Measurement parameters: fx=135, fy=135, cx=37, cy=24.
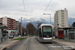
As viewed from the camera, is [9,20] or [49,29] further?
[9,20]

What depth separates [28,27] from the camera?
113 metres

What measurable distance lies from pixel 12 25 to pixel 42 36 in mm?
113760

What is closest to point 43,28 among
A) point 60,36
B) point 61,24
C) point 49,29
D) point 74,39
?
point 49,29

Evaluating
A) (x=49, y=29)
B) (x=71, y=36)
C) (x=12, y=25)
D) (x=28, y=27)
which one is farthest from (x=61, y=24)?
(x=49, y=29)

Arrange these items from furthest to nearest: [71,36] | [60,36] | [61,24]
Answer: [61,24]
[60,36]
[71,36]

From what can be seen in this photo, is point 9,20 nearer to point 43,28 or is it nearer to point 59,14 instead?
point 59,14

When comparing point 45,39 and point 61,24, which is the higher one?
point 61,24

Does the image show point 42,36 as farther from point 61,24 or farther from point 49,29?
point 61,24

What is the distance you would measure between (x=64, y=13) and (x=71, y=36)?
234 feet

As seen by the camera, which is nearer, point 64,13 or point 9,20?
point 64,13

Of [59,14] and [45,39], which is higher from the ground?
[59,14]

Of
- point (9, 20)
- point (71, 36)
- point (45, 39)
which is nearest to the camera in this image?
point (45, 39)

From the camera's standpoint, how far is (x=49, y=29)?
22.6 metres

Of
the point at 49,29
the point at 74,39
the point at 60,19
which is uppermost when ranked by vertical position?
the point at 60,19
